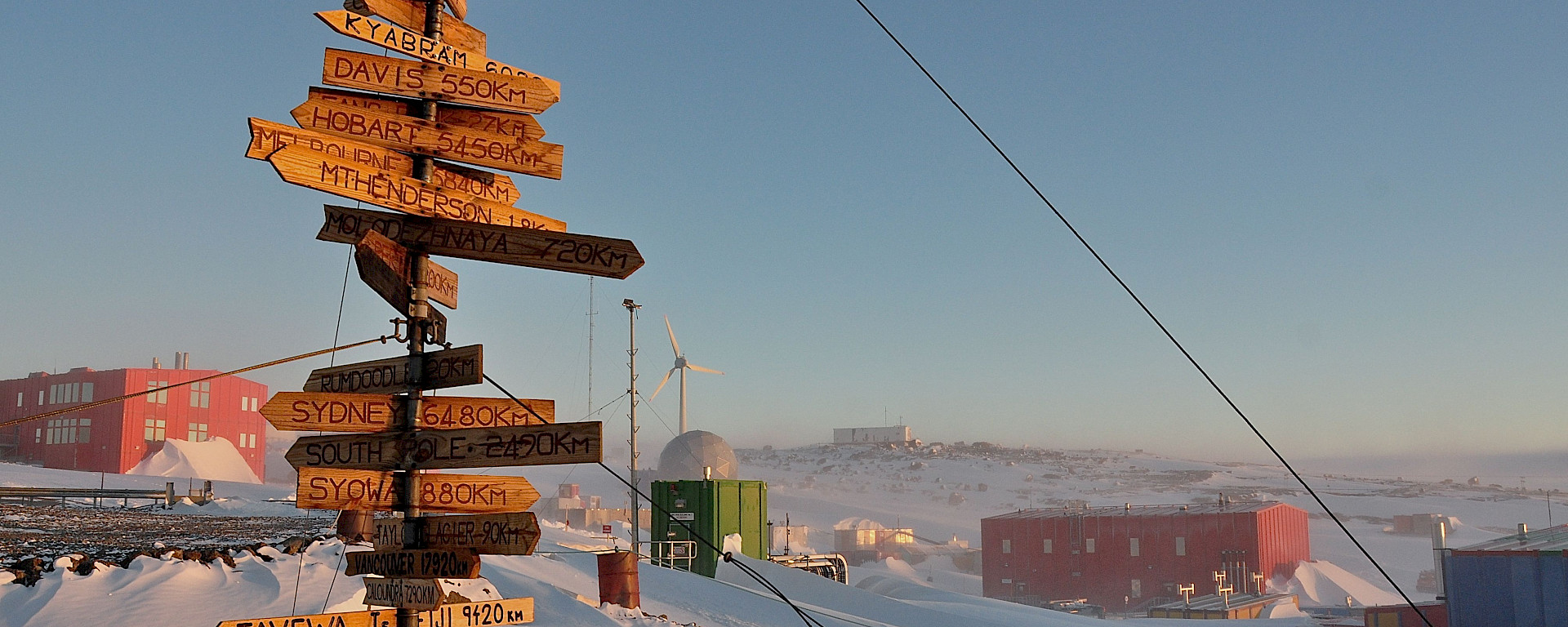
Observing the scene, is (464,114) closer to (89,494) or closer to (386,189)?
(386,189)

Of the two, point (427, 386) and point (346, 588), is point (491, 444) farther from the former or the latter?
point (346, 588)

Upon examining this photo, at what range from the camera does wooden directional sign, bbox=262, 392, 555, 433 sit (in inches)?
243

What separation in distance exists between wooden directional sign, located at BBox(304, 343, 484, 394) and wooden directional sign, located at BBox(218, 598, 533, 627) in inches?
45.4

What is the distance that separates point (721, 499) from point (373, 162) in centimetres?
2991

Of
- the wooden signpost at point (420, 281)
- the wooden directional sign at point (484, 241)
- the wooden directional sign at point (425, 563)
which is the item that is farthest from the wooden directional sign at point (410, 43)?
the wooden directional sign at point (425, 563)

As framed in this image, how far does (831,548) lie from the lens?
87.3 meters

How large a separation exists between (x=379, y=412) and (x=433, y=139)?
5.48 feet

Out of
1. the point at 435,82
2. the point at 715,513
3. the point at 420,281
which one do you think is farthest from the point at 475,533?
the point at 715,513

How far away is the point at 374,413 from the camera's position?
6.35 metres

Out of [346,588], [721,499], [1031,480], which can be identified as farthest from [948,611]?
[1031,480]

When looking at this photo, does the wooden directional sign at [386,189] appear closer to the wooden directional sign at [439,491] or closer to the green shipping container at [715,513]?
the wooden directional sign at [439,491]

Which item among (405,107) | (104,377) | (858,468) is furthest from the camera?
(858,468)

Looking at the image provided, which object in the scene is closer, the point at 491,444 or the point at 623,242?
the point at 491,444

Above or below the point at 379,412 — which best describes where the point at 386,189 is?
above
